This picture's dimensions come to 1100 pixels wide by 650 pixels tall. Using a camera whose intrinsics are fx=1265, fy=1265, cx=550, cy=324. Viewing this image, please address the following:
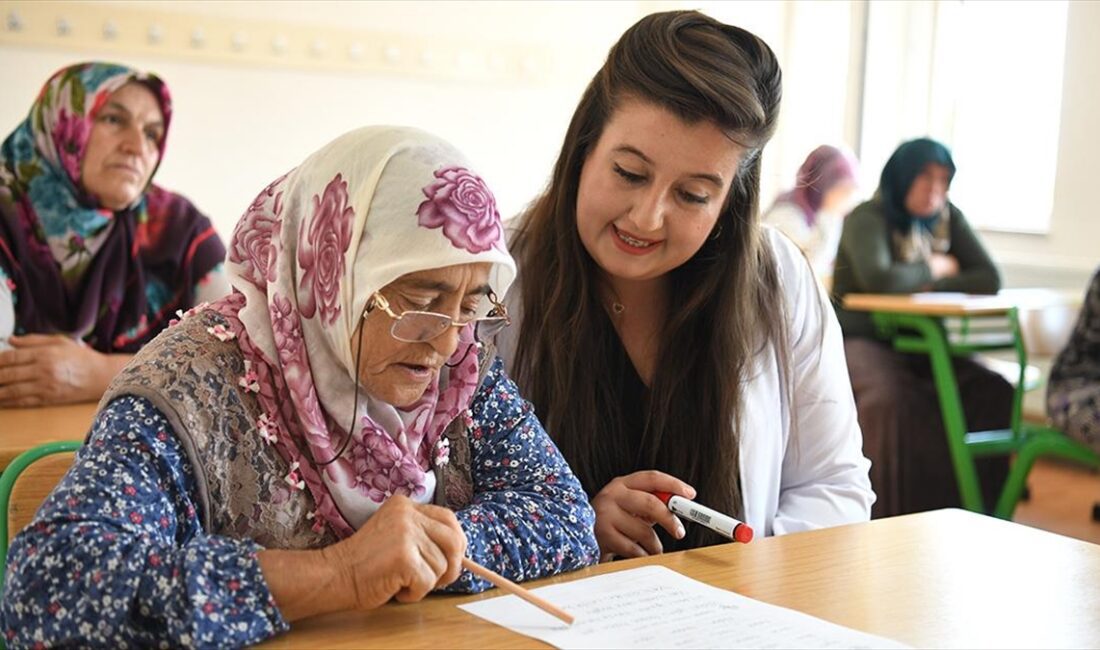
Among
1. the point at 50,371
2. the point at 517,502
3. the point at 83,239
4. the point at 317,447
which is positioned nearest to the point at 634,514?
the point at 517,502

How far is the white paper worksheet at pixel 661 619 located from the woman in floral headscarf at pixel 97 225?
1.69 metres

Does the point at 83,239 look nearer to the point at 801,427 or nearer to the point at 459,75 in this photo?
the point at 801,427

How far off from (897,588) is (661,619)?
0.31 meters

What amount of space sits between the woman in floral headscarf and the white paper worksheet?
5.54ft

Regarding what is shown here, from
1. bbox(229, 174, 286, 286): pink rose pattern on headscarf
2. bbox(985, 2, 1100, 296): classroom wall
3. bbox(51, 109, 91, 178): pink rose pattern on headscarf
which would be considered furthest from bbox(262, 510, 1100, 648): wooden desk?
bbox(985, 2, 1100, 296): classroom wall

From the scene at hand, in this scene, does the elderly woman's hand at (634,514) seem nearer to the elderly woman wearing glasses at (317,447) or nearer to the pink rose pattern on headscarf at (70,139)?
the elderly woman wearing glasses at (317,447)

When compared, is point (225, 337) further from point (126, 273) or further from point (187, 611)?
point (126, 273)

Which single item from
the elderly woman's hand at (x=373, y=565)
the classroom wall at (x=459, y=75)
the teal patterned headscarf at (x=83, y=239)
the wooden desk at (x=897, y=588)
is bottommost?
the wooden desk at (x=897, y=588)

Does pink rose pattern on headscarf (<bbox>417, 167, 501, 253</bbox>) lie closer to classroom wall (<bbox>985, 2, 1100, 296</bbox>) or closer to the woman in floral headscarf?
the woman in floral headscarf

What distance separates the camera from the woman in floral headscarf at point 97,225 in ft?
9.14

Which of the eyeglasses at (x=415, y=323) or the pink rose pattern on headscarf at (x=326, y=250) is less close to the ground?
the pink rose pattern on headscarf at (x=326, y=250)

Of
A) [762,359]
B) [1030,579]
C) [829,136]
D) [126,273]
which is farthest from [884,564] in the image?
[829,136]

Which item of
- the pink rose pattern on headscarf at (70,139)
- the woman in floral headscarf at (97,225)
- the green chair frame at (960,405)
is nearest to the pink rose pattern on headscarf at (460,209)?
the woman in floral headscarf at (97,225)

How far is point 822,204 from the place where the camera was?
6266 mm
